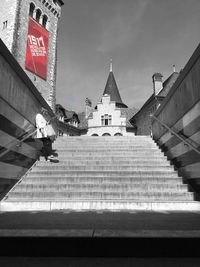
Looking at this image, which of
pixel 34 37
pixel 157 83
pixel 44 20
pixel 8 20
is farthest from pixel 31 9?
pixel 157 83

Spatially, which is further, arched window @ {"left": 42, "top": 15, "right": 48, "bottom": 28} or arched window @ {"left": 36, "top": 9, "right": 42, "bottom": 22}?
arched window @ {"left": 42, "top": 15, "right": 48, "bottom": 28}

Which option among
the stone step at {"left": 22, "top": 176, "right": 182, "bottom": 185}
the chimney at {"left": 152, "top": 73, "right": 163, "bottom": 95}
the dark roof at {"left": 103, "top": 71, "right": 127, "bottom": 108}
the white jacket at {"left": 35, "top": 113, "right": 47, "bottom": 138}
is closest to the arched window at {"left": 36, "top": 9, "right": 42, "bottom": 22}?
the chimney at {"left": 152, "top": 73, "right": 163, "bottom": 95}

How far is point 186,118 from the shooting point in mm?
6895

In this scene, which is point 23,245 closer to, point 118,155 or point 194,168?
point 194,168

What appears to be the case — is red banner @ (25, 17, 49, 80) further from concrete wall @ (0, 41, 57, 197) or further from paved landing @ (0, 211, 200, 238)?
paved landing @ (0, 211, 200, 238)

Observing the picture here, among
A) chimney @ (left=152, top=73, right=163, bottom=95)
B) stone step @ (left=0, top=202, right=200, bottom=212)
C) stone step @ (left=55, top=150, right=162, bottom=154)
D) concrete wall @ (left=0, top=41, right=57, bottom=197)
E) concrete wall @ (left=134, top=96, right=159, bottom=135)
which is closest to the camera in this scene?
stone step @ (left=0, top=202, right=200, bottom=212)

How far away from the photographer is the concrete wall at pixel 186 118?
612 centimetres

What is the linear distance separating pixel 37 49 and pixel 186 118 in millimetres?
25858

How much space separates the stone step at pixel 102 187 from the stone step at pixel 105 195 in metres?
0.21

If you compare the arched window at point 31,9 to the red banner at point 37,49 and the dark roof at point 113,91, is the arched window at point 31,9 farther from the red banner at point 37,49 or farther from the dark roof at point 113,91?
the dark roof at point 113,91

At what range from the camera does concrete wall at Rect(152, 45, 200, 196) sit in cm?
612

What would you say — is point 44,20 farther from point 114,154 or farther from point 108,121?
point 114,154

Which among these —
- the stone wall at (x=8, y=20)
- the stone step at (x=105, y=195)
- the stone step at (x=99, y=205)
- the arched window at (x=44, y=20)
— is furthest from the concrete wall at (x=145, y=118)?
the stone step at (x=99, y=205)

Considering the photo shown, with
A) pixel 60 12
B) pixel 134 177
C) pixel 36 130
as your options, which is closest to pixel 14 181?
pixel 36 130
